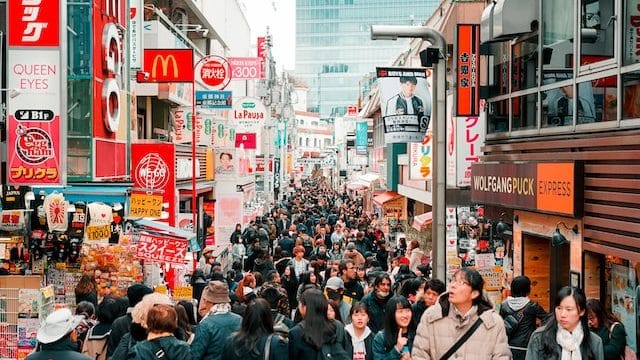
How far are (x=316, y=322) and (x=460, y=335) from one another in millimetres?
1505

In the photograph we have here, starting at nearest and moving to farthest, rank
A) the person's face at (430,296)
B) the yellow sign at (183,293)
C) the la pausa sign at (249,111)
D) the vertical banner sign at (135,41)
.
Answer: the person's face at (430,296)
the yellow sign at (183,293)
the vertical banner sign at (135,41)
the la pausa sign at (249,111)

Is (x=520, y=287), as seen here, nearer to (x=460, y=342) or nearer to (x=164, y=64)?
(x=460, y=342)

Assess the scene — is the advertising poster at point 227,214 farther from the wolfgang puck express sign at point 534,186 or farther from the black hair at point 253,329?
the black hair at point 253,329

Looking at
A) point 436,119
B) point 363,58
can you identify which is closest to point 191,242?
point 436,119

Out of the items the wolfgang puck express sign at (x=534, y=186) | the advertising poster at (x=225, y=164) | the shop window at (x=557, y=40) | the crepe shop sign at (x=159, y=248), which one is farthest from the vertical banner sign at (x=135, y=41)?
the advertising poster at (x=225, y=164)

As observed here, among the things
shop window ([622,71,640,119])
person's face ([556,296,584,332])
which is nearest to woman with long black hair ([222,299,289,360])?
person's face ([556,296,584,332])

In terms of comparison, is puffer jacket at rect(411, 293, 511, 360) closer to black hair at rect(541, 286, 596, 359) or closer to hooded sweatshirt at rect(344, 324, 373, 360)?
black hair at rect(541, 286, 596, 359)

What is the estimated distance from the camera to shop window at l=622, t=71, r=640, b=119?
1005 cm

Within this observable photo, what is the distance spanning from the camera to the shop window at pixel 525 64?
1341 centimetres

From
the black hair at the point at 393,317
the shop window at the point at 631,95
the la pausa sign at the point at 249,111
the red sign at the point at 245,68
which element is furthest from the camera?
the la pausa sign at the point at 249,111

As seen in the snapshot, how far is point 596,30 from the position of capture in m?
11.3

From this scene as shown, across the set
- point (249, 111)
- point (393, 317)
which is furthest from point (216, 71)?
point (393, 317)

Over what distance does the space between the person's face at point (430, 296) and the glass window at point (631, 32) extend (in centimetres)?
333

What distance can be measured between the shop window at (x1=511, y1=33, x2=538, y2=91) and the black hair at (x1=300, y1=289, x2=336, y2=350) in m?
6.87
